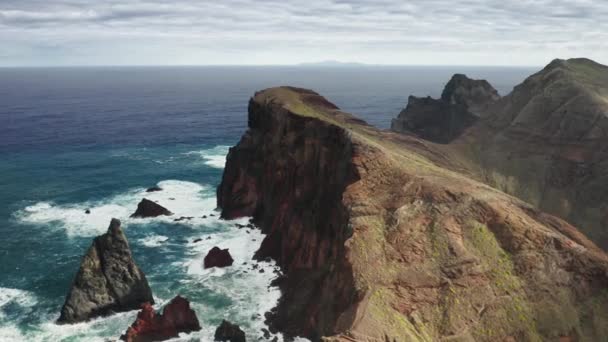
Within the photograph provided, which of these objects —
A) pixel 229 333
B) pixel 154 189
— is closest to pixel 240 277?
pixel 229 333

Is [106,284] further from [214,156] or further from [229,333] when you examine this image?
[214,156]

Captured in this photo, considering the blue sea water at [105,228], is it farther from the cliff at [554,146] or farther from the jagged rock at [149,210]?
the cliff at [554,146]

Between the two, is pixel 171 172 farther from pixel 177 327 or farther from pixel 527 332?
pixel 527 332

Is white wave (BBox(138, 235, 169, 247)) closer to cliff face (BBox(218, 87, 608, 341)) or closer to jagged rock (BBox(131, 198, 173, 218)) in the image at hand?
jagged rock (BBox(131, 198, 173, 218))

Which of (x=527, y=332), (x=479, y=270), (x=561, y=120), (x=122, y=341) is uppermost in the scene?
(x=561, y=120)

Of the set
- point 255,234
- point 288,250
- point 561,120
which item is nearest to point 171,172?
point 255,234

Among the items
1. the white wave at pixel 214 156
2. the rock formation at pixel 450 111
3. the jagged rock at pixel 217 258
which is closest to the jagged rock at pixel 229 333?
the jagged rock at pixel 217 258
